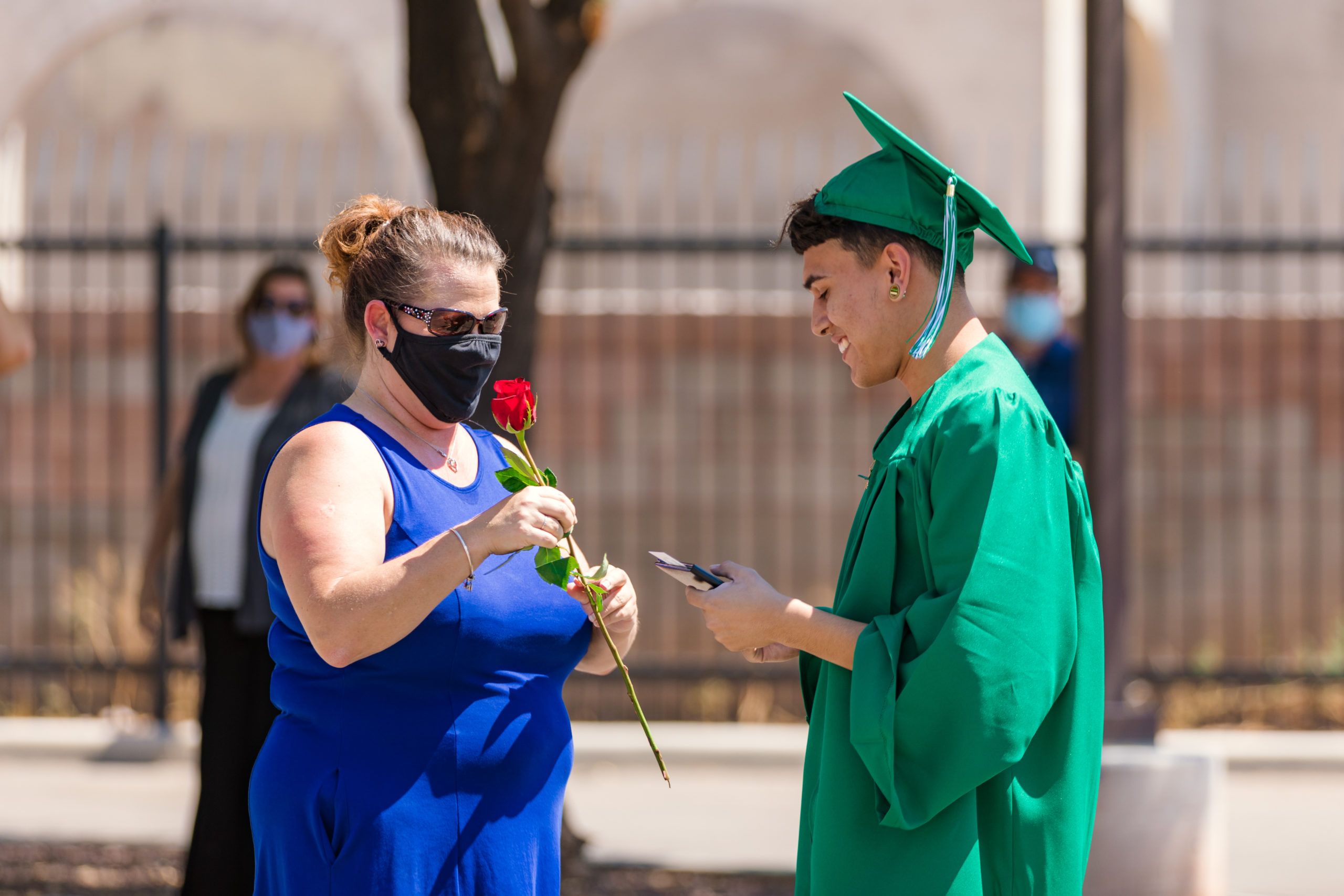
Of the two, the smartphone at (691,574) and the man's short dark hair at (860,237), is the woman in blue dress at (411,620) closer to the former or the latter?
the smartphone at (691,574)

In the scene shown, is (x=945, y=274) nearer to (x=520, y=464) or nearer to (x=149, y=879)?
(x=520, y=464)

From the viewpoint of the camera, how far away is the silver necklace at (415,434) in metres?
2.69

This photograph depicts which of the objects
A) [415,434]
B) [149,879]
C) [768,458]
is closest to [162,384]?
[768,458]

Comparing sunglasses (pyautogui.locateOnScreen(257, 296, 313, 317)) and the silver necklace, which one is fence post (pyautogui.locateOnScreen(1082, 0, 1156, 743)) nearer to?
sunglasses (pyautogui.locateOnScreen(257, 296, 313, 317))

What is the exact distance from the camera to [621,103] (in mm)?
15156

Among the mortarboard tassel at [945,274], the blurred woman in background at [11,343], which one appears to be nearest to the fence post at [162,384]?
the blurred woman in background at [11,343]

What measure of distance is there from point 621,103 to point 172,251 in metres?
7.83

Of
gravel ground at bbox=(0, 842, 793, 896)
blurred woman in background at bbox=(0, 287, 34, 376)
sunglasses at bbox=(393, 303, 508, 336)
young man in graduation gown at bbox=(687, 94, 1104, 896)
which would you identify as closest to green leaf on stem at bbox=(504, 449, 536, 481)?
sunglasses at bbox=(393, 303, 508, 336)

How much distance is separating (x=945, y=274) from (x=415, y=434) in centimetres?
92

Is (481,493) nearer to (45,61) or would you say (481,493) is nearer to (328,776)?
(328,776)

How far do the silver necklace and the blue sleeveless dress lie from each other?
→ 0.21 ft

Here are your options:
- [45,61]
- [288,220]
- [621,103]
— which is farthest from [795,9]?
[45,61]

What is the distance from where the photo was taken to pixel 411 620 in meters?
2.40

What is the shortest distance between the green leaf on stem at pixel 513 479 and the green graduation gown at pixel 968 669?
519mm
